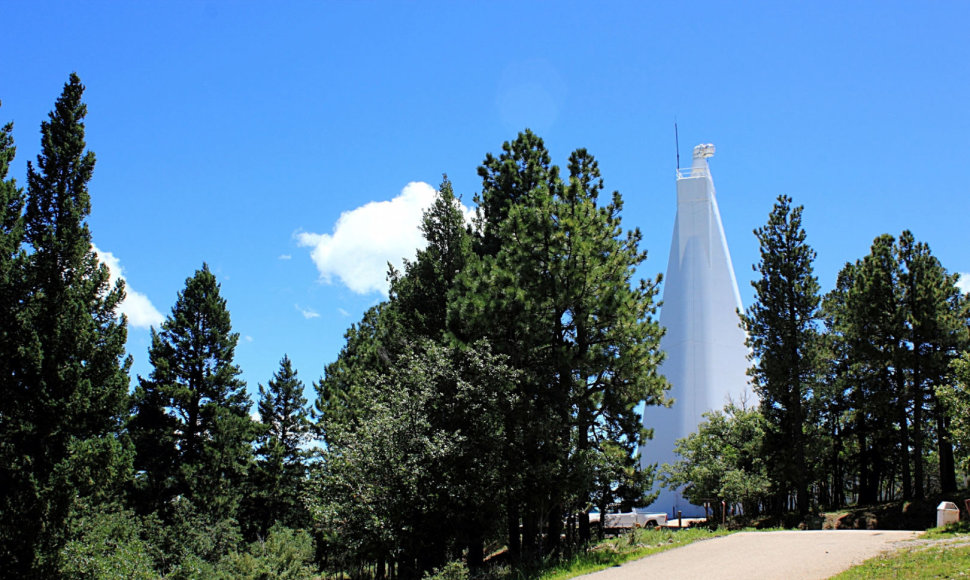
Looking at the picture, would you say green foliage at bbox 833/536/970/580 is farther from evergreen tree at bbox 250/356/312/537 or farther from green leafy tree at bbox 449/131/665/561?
evergreen tree at bbox 250/356/312/537

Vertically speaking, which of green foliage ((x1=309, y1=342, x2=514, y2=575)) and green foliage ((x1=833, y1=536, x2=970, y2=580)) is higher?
green foliage ((x1=309, y1=342, x2=514, y2=575))

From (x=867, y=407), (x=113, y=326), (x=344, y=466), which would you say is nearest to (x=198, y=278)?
(x=113, y=326)

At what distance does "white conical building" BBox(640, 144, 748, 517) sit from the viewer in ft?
129

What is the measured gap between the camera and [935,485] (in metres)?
37.8

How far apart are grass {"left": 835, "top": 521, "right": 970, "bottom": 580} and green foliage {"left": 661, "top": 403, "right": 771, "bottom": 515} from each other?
11.2 meters

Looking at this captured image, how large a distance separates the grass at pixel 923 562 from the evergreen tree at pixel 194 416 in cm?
3080

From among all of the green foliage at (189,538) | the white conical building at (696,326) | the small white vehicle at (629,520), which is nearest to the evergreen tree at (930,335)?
the small white vehicle at (629,520)

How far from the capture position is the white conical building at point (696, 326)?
3947cm

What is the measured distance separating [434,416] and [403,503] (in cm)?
210

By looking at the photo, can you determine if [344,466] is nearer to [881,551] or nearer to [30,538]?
[30,538]

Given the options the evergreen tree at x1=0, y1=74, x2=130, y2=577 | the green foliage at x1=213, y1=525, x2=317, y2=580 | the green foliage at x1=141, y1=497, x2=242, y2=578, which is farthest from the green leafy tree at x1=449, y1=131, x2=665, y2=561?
the green foliage at x1=141, y1=497, x2=242, y2=578

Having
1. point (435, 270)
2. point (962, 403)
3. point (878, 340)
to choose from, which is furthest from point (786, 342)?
point (435, 270)

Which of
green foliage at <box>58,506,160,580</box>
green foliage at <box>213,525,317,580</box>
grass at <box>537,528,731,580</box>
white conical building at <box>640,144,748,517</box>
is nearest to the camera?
grass at <box>537,528,731,580</box>

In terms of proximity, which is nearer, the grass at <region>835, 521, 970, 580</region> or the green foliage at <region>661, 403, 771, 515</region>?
the grass at <region>835, 521, 970, 580</region>
